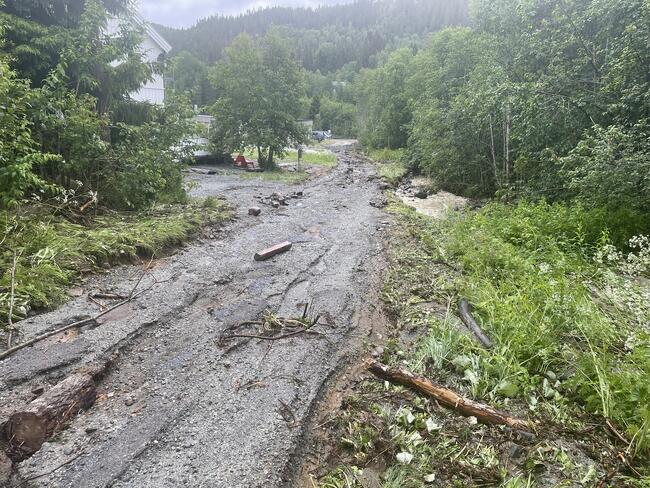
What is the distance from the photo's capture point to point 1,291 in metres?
3.56

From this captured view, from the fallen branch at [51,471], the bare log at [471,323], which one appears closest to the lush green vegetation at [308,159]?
→ the bare log at [471,323]

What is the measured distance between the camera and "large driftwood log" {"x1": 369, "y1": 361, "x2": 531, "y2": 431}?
8.73ft

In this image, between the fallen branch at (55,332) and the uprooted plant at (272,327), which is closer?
the fallen branch at (55,332)

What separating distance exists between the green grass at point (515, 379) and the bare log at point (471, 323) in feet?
0.25

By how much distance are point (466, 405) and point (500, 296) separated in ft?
7.13

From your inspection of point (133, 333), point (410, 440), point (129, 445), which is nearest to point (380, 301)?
point (410, 440)

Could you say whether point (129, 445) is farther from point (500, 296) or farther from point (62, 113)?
point (62, 113)

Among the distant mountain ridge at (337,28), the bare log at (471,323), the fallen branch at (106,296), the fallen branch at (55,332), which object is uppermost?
the distant mountain ridge at (337,28)

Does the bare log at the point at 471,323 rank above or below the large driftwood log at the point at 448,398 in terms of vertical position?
above

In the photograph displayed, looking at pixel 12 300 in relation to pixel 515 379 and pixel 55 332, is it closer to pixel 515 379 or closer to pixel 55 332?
pixel 55 332

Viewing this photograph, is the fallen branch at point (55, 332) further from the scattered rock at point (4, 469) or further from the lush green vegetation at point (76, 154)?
the scattered rock at point (4, 469)

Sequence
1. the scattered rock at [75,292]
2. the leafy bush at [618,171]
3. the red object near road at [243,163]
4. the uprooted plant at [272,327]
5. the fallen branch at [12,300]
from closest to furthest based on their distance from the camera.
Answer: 1. the fallen branch at [12,300]
2. the uprooted plant at [272,327]
3. the scattered rock at [75,292]
4. the leafy bush at [618,171]
5. the red object near road at [243,163]

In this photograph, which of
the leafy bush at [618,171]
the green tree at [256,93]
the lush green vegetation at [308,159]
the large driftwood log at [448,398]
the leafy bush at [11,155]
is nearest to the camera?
the large driftwood log at [448,398]

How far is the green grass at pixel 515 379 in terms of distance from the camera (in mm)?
2330
